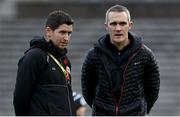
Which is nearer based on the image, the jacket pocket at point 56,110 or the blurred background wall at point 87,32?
the jacket pocket at point 56,110

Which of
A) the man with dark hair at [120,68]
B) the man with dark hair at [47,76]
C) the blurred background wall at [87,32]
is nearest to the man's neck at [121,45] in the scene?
the man with dark hair at [120,68]

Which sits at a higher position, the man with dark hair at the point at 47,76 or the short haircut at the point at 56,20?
the short haircut at the point at 56,20

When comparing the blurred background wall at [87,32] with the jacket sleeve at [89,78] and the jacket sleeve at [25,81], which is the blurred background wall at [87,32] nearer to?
the jacket sleeve at [89,78]

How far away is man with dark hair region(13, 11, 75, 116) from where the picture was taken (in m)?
8.41

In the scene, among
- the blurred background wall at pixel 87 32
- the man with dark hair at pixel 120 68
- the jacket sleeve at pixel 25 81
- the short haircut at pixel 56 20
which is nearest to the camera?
the jacket sleeve at pixel 25 81

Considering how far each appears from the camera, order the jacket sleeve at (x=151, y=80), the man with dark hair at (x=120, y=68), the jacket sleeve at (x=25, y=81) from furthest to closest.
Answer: the jacket sleeve at (x=151, y=80) → the man with dark hair at (x=120, y=68) → the jacket sleeve at (x=25, y=81)

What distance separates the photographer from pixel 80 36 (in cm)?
2242

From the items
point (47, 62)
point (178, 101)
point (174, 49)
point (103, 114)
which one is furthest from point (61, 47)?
point (174, 49)

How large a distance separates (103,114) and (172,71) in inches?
486

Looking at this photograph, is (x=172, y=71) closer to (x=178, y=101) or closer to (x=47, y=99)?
(x=178, y=101)

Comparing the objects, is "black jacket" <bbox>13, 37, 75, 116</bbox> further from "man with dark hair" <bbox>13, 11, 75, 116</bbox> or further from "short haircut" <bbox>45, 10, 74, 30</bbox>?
"short haircut" <bbox>45, 10, 74, 30</bbox>

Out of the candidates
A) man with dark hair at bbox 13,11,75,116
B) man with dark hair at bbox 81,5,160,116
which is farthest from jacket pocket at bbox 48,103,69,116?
man with dark hair at bbox 81,5,160,116

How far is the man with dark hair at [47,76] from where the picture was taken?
8.41 m

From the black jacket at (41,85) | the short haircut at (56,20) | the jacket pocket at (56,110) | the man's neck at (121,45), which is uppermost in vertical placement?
the short haircut at (56,20)
